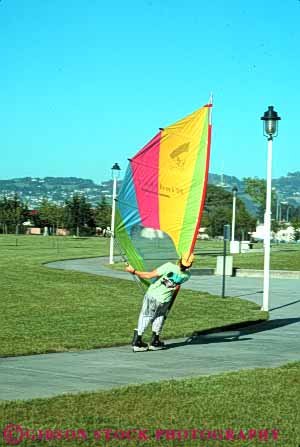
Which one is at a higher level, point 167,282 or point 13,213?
point 13,213

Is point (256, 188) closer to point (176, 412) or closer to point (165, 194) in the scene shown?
point (165, 194)

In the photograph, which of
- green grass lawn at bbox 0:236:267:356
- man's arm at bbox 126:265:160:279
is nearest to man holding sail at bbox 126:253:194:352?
man's arm at bbox 126:265:160:279

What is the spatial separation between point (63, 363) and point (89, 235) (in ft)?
288

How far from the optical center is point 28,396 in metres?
8.62

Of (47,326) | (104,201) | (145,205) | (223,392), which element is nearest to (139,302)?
(47,326)

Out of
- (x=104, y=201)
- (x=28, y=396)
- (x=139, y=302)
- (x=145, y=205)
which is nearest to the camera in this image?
(x=28, y=396)

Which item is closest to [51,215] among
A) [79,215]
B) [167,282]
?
[79,215]

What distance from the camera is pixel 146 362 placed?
37.8 ft

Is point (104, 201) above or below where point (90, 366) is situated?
above

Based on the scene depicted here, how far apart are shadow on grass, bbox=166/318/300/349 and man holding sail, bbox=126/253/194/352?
725 millimetres

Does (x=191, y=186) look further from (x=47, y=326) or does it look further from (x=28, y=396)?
(x=28, y=396)

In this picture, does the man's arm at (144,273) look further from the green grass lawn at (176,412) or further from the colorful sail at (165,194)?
the green grass lawn at (176,412)

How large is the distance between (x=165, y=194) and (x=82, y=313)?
5053 mm

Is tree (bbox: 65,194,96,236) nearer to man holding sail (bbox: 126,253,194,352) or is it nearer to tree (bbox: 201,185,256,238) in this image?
tree (bbox: 201,185,256,238)
